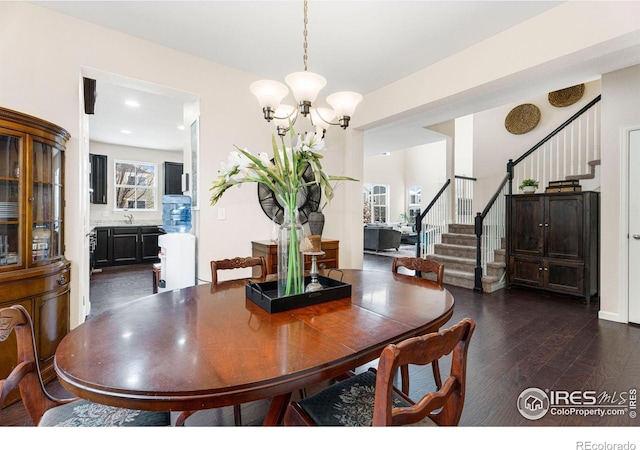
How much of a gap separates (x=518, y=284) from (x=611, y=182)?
71.5 inches

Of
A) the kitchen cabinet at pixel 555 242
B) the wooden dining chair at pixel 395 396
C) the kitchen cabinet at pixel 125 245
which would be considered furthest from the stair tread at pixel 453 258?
the kitchen cabinet at pixel 125 245

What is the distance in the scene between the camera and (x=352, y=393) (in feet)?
3.99

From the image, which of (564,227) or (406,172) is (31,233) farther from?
(406,172)

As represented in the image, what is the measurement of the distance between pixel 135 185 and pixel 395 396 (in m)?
7.27

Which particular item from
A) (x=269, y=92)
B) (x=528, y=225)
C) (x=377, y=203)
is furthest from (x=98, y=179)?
(x=377, y=203)

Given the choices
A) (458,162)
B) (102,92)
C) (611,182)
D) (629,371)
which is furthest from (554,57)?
(458,162)

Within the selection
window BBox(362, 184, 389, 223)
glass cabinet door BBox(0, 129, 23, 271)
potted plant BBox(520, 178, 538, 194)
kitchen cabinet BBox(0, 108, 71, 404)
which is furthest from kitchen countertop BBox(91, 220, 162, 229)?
window BBox(362, 184, 389, 223)

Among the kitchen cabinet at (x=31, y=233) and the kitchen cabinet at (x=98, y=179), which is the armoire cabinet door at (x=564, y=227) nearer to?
the kitchen cabinet at (x=31, y=233)

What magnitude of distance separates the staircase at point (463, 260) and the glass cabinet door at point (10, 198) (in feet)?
16.2

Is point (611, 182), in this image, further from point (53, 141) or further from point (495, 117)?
point (53, 141)

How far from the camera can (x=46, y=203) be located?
6.95ft

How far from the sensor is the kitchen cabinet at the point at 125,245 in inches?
234

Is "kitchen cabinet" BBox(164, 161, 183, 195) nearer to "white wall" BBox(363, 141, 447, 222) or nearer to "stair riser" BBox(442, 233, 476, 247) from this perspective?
"stair riser" BBox(442, 233, 476, 247)

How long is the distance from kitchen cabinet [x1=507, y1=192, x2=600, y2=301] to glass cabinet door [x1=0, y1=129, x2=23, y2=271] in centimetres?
531
